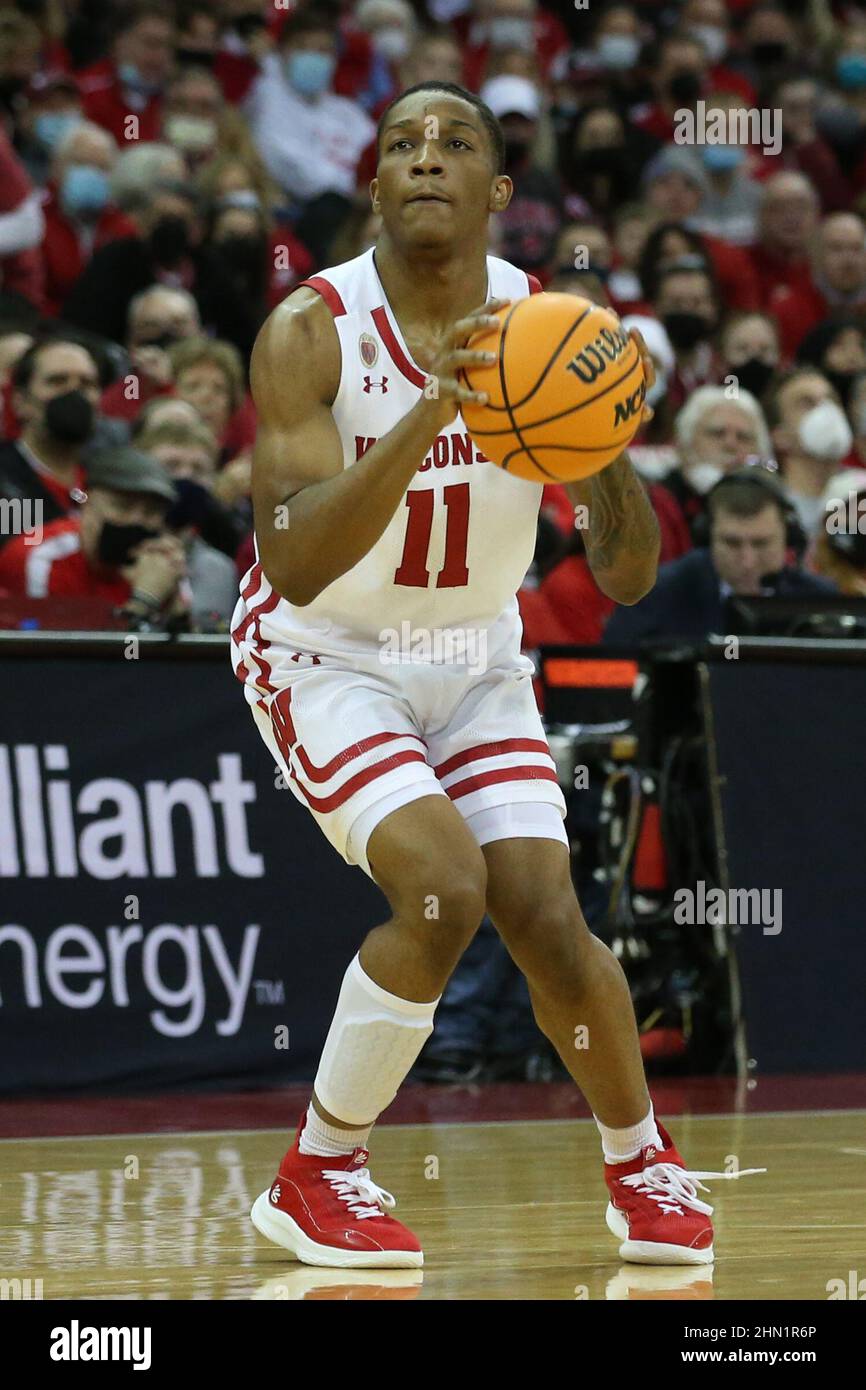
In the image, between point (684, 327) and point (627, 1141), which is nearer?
point (627, 1141)

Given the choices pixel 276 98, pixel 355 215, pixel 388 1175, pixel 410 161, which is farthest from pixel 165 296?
pixel 410 161

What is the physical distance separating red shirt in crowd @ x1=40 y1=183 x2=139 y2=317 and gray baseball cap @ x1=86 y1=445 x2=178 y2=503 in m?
3.23

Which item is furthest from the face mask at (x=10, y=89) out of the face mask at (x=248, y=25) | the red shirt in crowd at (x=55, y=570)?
the red shirt in crowd at (x=55, y=570)

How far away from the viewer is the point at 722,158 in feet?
45.0

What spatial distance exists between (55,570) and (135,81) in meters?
4.72

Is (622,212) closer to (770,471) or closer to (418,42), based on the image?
(418,42)

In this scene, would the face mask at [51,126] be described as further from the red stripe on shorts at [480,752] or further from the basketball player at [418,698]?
the red stripe on shorts at [480,752]

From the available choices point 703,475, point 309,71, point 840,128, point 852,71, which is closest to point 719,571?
point 703,475

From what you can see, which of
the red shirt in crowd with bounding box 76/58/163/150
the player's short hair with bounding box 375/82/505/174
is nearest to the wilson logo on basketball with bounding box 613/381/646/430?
the player's short hair with bounding box 375/82/505/174

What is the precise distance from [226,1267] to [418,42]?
10.4 metres

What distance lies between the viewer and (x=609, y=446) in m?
4.47

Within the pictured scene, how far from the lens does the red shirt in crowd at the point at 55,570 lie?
28.4 ft

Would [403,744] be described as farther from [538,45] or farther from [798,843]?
[538,45]

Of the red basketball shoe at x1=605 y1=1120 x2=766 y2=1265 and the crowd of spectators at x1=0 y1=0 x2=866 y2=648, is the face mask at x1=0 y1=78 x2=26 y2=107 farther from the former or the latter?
the red basketball shoe at x1=605 y1=1120 x2=766 y2=1265
